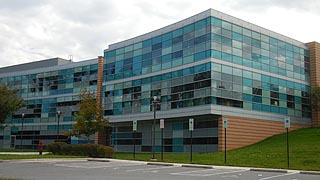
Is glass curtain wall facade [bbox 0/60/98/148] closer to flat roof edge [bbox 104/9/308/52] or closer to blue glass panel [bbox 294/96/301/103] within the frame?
flat roof edge [bbox 104/9/308/52]

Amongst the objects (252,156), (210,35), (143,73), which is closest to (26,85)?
(143,73)

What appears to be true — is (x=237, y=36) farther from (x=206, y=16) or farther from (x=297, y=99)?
(x=297, y=99)

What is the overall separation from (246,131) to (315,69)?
1457cm

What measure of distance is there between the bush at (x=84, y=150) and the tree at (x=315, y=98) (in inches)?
1028

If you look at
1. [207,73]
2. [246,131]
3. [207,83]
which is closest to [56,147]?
[207,83]

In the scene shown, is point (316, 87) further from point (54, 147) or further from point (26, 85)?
point (26, 85)

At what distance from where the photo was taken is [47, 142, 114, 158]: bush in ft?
112

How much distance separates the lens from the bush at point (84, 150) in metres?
34.2

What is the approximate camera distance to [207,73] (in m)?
41.8

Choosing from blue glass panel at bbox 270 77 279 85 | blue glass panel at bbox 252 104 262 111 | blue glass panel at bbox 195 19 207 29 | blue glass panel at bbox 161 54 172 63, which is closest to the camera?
blue glass panel at bbox 195 19 207 29

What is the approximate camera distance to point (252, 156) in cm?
2992

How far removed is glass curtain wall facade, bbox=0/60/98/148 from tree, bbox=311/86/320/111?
98.5 feet

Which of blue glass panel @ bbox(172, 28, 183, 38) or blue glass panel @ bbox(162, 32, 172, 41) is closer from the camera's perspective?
blue glass panel @ bbox(172, 28, 183, 38)

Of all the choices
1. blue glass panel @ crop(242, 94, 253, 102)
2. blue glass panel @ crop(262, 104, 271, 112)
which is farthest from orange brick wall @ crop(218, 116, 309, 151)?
blue glass panel @ crop(242, 94, 253, 102)
